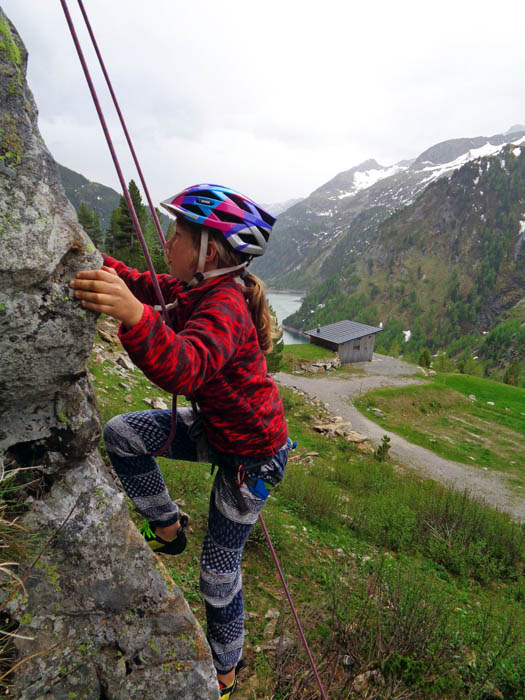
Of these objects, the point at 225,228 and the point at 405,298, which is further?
the point at 405,298

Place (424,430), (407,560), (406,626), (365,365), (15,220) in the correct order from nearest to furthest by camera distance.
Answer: (15,220)
(406,626)
(407,560)
(424,430)
(365,365)

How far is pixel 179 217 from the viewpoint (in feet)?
Result: 8.22

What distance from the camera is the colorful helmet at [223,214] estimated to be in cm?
248

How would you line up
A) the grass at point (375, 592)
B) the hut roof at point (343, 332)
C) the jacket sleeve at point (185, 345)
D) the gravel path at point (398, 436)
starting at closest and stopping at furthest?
the jacket sleeve at point (185, 345) < the grass at point (375, 592) < the gravel path at point (398, 436) < the hut roof at point (343, 332)

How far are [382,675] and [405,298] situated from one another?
529 feet

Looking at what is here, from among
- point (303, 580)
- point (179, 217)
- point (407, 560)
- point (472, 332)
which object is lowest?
point (472, 332)

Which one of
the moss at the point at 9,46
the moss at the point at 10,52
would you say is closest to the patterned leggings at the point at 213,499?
the moss at the point at 10,52

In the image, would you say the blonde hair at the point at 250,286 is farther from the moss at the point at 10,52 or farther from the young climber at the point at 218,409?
the moss at the point at 10,52

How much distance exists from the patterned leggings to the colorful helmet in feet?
5.00

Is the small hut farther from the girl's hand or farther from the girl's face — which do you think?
the girl's hand

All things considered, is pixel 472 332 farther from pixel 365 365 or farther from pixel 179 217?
pixel 179 217

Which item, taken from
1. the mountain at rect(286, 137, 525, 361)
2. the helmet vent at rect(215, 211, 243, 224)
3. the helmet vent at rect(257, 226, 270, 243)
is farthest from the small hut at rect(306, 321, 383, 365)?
the mountain at rect(286, 137, 525, 361)

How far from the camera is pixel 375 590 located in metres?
4.31

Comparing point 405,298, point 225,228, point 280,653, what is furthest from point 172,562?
point 405,298
